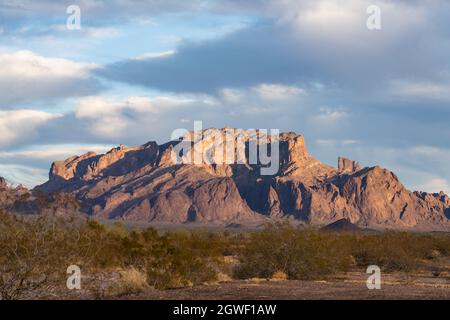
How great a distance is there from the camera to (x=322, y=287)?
83.8 feet

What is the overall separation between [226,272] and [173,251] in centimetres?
492

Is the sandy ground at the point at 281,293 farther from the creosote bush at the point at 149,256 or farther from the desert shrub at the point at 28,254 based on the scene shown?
the desert shrub at the point at 28,254

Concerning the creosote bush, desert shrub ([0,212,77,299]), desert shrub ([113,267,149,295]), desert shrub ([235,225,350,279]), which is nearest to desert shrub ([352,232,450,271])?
the creosote bush

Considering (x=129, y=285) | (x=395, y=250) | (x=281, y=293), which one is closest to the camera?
(x=281, y=293)

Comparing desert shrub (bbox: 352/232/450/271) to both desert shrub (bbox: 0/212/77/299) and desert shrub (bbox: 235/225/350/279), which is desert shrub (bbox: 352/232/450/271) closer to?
desert shrub (bbox: 235/225/350/279)

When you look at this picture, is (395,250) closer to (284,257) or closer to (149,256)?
(284,257)

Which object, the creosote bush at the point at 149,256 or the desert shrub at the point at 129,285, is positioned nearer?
the creosote bush at the point at 149,256

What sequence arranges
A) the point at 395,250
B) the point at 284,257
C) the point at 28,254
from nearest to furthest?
the point at 28,254, the point at 284,257, the point at 395,250

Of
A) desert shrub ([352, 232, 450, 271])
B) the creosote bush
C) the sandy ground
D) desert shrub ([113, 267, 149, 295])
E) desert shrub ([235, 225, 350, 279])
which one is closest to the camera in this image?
the sandy ground

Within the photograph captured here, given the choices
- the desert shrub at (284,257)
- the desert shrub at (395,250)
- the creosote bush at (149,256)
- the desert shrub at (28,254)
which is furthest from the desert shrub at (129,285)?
the desert shrub at (395,250)

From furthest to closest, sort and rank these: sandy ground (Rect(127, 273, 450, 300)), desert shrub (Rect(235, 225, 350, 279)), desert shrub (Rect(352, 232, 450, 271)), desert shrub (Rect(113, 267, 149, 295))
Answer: desert shrub (Rect(352, 232, 450, 271)) → desert shrub (Rect(235, 225, 350, 279)) → desert shrub (Rect(113, 267, 149, 295)) → sandy ground (Rect(127, 273, 450, 300))

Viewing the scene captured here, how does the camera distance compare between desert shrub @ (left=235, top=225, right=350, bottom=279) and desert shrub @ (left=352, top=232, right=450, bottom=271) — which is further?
desert shrub @ (left=352, top=232, right=450, bottom=271)

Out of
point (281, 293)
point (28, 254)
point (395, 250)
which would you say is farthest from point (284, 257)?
point (395, 250)
